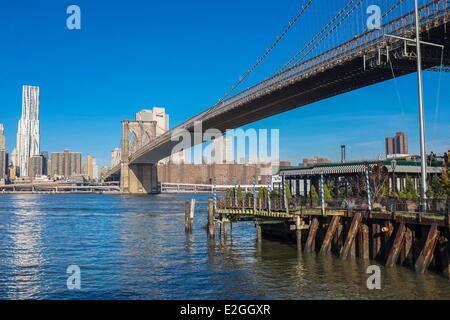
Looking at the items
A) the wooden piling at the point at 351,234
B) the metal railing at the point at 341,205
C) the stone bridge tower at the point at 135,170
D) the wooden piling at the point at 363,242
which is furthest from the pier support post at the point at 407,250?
the stone bridge tower at the point at 135,170

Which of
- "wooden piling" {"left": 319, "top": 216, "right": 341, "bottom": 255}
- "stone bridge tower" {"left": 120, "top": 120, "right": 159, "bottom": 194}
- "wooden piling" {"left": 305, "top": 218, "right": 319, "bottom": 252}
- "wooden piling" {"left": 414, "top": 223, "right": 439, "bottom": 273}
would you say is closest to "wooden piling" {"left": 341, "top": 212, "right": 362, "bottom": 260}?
"wooden piling" {"left": 319, "top": 216, "right": 341, "bottom": 255}

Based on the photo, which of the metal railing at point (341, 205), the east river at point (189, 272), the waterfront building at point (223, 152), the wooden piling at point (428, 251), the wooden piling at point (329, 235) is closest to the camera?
the east river at point (189, 272)

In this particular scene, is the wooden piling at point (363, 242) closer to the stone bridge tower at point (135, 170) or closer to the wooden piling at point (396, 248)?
the wooden piling at point (396, 248)

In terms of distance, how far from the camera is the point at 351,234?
903 inches

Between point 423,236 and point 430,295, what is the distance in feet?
10.5

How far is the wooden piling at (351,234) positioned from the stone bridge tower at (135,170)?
123m

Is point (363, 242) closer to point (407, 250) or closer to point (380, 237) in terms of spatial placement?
point (380, 237)

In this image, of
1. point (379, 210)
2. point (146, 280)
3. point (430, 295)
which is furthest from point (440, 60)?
point (146, 280)

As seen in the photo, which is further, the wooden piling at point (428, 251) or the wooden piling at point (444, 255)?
the wooden piling at point (428, 251)

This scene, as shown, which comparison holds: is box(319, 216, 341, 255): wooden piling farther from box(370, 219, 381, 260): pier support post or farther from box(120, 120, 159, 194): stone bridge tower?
box(120, 120, 159, 194): stone bridge tower

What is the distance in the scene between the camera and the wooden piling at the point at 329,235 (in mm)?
24297

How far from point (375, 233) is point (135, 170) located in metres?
127
